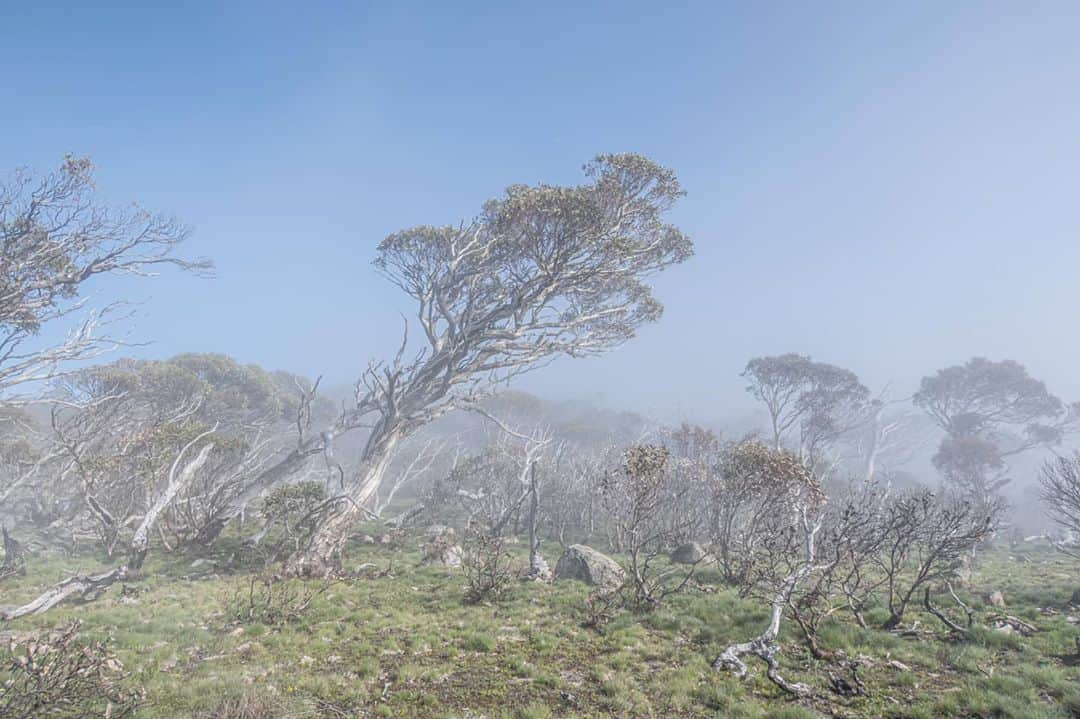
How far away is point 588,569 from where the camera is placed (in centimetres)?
1598

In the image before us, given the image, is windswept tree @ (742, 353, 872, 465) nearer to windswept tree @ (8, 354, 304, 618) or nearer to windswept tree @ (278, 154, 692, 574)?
windswept tree @ (278, 154, 692, 574)

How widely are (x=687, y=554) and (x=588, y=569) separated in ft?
20.2

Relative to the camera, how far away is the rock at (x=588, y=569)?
15.5 meters

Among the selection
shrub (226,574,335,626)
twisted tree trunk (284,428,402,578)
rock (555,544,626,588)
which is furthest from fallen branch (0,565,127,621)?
rock (555,544,626,588)

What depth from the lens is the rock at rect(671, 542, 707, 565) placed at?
19430 mm

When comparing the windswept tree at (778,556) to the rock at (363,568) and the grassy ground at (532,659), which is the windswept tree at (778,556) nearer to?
the grassy ground at (532,659)

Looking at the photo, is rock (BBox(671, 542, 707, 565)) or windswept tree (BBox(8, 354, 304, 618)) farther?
rock (BBox(671, 542, 707, 565))

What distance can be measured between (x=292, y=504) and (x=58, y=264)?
43.7ft

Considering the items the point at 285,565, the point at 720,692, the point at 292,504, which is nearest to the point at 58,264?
the point at 292,504

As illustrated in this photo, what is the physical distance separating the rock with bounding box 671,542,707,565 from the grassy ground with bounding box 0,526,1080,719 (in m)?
6.20

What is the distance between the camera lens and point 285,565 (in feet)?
55.0

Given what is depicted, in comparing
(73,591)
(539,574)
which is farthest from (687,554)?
(73,591)

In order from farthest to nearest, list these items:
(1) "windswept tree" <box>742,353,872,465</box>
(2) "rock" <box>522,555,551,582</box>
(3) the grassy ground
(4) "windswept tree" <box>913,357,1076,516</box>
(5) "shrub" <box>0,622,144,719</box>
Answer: (4) "windswept tree" <box>913,357,1076,516</box> < (1) "windswept tree" <box>742,353,872,465</box> < (2) "rock" <box>522,555,551,582</box> < (3) the grassy ground < (5) "shrub" <box>0,622,144,719</box>

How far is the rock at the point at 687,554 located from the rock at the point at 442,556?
9.37 meters
